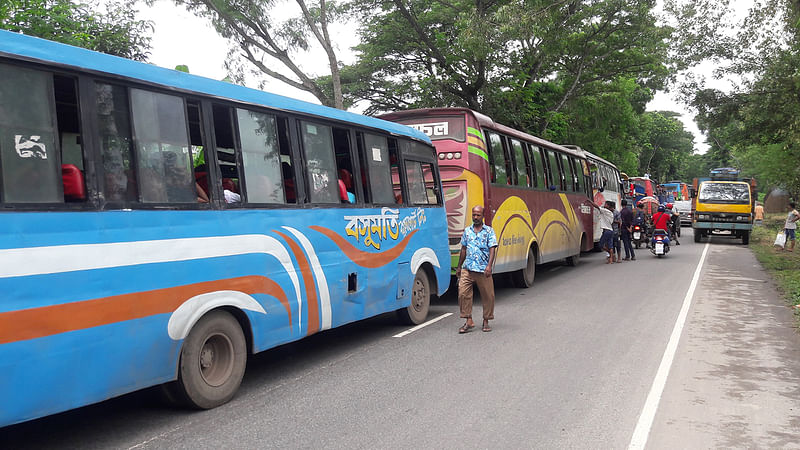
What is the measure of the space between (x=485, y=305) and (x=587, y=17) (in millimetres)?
16682

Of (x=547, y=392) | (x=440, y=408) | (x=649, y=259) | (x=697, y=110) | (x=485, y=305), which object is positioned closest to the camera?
(x=440, y=408)

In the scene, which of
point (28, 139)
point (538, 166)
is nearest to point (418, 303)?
point (28, 139)

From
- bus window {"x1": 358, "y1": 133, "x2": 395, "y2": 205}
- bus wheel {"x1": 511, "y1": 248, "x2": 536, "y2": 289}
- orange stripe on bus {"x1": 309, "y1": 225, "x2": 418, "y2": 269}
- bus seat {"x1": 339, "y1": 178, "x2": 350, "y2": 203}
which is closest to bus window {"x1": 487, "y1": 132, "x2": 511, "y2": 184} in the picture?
bus wheel {"x1": 511, "y1": 248, "x2": 536, "y2": 289}

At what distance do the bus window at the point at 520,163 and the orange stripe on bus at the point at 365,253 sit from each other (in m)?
5.12

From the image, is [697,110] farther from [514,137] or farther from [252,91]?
[252,91]

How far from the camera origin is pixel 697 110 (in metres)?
27.9

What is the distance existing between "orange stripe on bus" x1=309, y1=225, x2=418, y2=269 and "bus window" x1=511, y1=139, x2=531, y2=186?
5.12 metres

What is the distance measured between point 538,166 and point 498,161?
277 cm

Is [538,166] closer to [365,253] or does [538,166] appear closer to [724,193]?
[365,253]

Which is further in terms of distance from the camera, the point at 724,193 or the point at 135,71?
the point at 724,193

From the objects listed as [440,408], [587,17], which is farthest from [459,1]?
[440,408]

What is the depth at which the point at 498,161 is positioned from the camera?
12492 mm

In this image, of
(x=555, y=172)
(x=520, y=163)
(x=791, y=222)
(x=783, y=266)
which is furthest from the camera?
(x=791, y=222)

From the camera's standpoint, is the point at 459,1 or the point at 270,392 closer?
the point at 270,392
